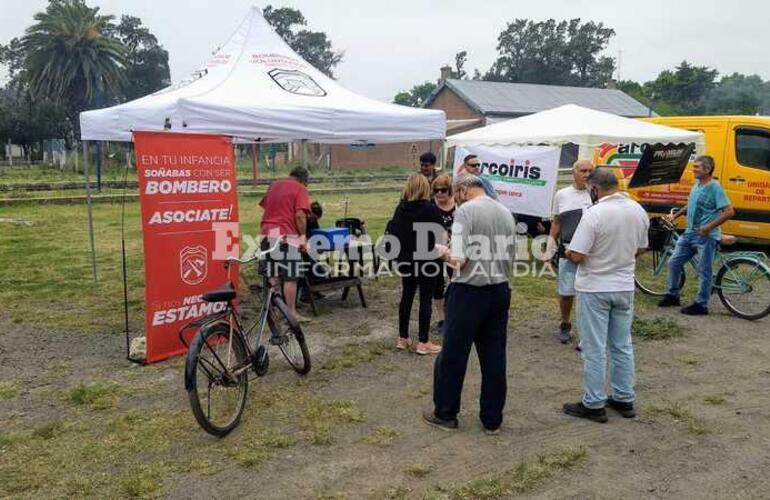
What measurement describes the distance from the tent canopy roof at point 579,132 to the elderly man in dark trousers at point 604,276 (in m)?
5.14

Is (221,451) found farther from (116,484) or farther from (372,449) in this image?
(372,449)

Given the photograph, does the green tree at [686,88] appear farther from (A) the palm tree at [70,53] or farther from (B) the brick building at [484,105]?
(A) the palm tree at [70,53]

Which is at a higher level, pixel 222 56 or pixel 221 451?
pixel 222 56

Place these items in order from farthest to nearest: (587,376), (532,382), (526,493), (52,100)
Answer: (52,100) < (532,382) < (587,376) < (526,493)

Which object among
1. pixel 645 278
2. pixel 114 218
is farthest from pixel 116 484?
pixel 114 218

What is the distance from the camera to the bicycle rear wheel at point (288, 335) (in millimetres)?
4852

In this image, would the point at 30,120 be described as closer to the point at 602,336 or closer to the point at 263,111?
the point at 263,111

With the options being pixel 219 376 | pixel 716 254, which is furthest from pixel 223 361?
pixel 716 254

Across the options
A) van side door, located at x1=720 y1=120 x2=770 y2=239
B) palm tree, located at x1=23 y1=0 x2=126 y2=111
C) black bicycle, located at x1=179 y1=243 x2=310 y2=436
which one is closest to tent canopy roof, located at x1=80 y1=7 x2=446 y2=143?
black bicycle, located at x1=179 y1=243 x2=310 y2=436

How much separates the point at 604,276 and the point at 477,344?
0.91 m

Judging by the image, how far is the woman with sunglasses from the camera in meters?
5.46

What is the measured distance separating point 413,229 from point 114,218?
13.6 m

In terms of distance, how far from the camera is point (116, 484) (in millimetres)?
3369

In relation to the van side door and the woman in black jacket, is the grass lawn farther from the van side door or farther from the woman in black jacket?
the van side door
